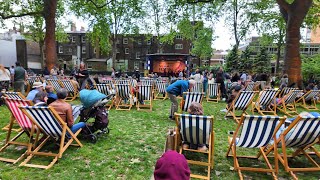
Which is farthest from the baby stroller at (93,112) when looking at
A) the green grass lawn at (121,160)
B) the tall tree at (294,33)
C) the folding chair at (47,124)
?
the tall tree at (294,33)

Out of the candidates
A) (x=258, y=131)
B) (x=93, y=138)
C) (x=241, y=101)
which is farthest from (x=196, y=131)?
(x=241, y=101)

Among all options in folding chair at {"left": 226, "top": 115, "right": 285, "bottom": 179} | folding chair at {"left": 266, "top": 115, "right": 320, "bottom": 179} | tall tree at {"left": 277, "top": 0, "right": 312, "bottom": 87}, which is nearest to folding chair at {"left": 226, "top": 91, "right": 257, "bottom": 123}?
folding chair at {"left": 266, "top": 115, "right": 320, "bottom": 179}

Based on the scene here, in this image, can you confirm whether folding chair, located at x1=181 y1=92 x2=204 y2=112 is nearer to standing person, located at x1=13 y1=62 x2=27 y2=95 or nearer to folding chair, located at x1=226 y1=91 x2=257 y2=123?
folding chair, located at x1=226 y1=91 x2=257 y2=123

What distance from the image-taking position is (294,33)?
13.3 m

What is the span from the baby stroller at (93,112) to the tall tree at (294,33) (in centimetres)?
1208

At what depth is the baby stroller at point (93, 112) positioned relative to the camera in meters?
5.03

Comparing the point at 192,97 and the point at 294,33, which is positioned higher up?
the point at 294,33

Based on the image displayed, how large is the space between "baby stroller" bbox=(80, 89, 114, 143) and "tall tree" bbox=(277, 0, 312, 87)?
12080mm

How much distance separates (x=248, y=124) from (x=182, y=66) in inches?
1060

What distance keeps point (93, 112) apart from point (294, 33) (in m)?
12.6

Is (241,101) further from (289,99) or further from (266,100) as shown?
(289,99)

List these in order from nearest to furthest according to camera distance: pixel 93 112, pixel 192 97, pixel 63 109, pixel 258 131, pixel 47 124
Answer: pixel 258 131 → pixel 47 124 → pixel 63 109 → pixel 93 112 → pixel 192 97

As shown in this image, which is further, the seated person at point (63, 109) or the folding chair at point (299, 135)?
the seated person at point (63, 109)

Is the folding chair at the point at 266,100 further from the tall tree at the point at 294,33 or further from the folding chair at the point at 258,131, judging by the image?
the tall tree at the point at 294,33
